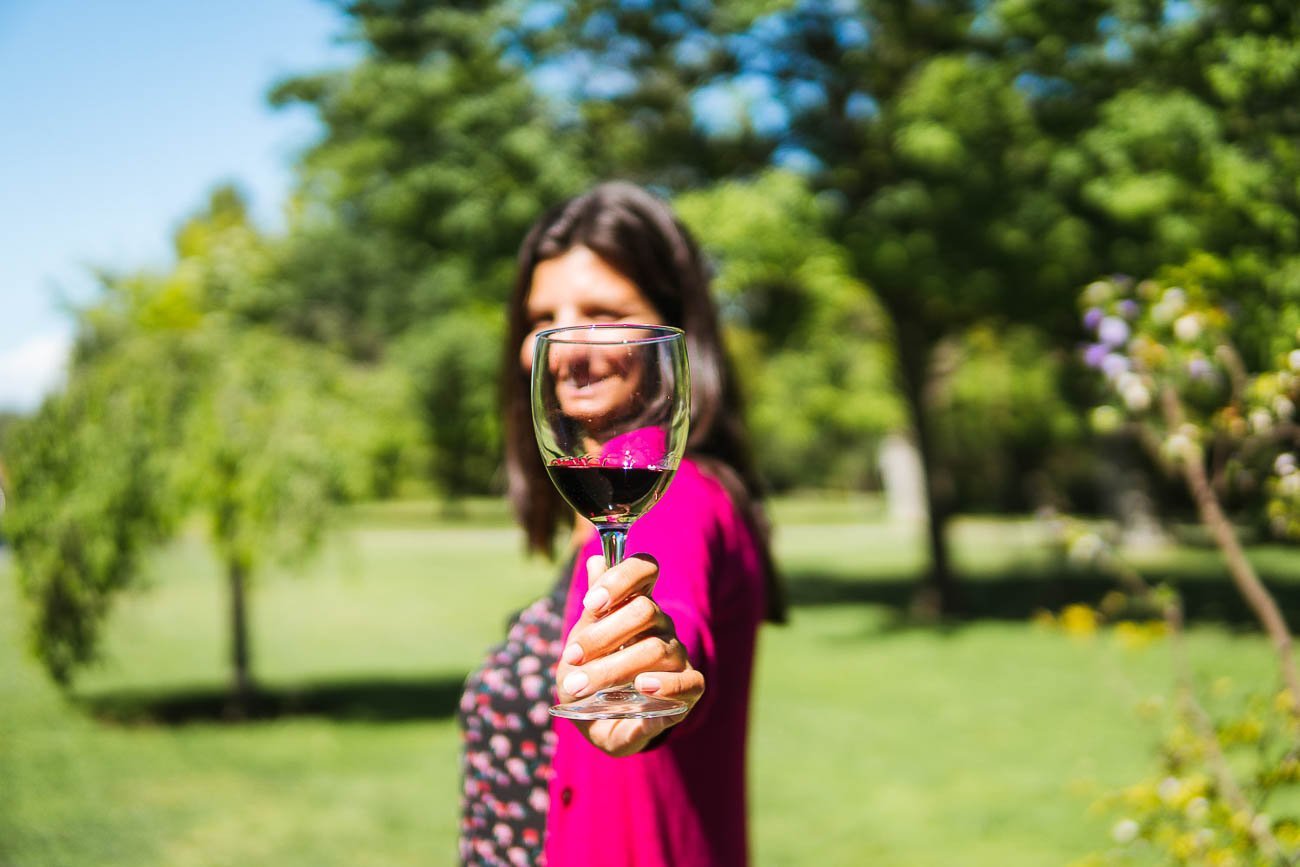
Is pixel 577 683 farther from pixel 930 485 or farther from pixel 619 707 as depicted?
pixel 930 485

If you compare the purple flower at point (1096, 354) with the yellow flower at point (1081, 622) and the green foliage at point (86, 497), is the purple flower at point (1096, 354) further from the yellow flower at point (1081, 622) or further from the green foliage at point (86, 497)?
the green foliage at point (86, 497)

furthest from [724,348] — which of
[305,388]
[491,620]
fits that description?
[491,620]

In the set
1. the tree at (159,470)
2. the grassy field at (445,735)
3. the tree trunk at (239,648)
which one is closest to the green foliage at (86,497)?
the tree at (159,470)

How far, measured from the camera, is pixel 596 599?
115cm

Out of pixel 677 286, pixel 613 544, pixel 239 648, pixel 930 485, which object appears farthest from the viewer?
pixel 930 485

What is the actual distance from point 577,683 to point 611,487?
0.21m

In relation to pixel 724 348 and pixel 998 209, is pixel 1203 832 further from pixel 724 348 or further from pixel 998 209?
pixel 998 209

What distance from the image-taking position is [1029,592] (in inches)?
704

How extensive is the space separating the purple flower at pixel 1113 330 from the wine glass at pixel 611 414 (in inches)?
92.3

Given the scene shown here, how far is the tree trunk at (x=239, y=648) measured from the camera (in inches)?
386

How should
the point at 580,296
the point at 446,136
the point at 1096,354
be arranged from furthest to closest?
1. the point at 446,136
2. the point at 1096,354
3. the point at 580,296

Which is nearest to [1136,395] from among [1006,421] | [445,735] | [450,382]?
[445,735]

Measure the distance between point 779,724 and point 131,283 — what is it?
15722mm

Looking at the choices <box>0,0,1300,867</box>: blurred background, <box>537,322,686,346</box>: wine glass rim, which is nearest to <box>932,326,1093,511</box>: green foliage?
<box>0,0,1300,867</box>: blurred background
